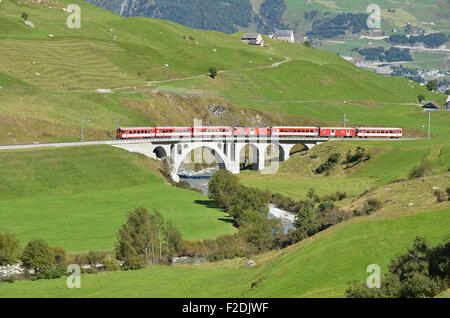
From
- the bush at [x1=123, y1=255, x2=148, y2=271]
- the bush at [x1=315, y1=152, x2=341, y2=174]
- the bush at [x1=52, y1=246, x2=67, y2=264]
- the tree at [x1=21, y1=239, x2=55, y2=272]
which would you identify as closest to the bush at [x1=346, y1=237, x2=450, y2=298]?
the bush at [x1=123, y1=255, x2=148, y2=271]

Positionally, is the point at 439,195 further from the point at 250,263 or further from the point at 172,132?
the point at 172,132

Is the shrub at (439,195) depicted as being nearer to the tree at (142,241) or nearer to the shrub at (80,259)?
the tree at (142,241)

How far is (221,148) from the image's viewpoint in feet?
495

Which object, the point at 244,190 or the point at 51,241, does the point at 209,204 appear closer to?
the point at 244,190

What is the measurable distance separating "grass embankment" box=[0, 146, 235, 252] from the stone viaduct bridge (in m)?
5.78

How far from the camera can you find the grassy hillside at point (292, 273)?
49.2m

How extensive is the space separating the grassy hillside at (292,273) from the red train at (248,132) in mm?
74386

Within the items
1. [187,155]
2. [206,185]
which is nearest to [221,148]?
[187,155]

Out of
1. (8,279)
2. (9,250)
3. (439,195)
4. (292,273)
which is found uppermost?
(439,195)

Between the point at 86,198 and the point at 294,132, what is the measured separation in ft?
236

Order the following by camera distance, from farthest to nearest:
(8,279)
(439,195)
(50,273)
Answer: (439,195), (50,273), (8,279)

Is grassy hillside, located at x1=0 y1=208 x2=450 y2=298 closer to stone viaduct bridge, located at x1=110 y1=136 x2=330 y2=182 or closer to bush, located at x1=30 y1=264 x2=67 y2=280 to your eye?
bush, located at x1=30 y1=264 x2=67 y2=280
